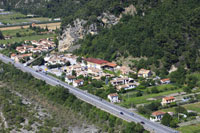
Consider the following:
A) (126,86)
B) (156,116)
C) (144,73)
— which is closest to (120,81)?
(126,86)

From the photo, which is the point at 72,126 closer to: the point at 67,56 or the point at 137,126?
the point at 137,126

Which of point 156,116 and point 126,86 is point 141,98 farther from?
point 156,116

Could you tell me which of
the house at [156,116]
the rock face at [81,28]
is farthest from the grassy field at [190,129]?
the rock face at [81,28]

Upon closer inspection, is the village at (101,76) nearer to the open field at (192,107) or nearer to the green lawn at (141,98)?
the open field at (192,107)

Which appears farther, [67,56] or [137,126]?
[67,56]

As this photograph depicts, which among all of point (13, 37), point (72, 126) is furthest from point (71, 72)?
point (13, 37)
